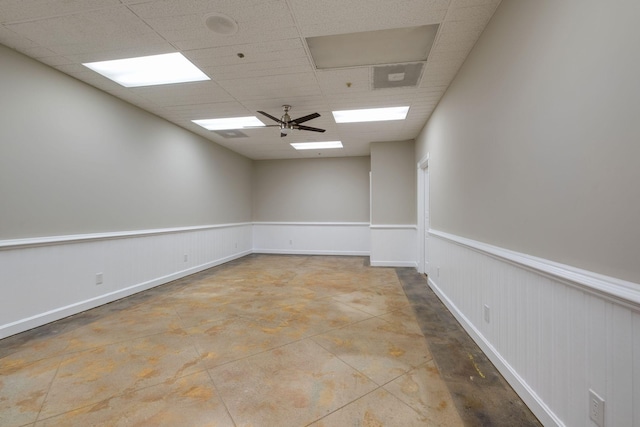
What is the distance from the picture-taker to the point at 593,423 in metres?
1.13

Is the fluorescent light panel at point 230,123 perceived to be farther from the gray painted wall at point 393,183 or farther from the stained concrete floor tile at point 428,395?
the stained concrete floor tile at point 428,395

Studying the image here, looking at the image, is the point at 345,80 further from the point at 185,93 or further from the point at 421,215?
the point at 421,215

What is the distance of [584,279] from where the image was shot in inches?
Answer: 45.4

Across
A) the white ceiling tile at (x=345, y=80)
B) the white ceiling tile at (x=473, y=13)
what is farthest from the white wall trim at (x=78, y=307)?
the white ceiling tile at (x=473, y=13)

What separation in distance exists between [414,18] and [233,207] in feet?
18.3

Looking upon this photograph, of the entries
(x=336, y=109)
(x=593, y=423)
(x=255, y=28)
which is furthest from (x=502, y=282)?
(x=336, y=109)

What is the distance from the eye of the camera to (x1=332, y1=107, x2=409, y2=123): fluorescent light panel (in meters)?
4.12

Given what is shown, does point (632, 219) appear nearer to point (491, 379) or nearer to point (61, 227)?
point (491, 379)

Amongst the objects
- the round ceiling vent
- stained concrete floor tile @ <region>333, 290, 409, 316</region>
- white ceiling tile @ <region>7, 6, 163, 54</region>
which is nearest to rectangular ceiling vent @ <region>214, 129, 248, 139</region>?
white ceiling tile @ <region>7, 6, 163, 54</region>

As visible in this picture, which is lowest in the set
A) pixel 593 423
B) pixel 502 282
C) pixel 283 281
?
pixel 283 281

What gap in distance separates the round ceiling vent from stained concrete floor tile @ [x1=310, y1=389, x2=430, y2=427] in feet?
9.40

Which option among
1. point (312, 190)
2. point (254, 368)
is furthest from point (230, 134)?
point (254, 368)

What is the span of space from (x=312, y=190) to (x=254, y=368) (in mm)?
5837

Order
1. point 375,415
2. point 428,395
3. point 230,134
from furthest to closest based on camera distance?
point 230,134, point 428,395, point 375,415
